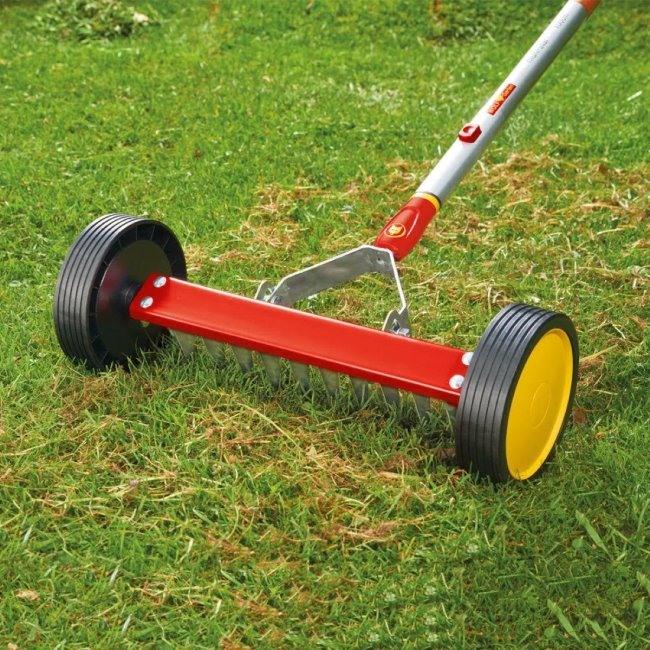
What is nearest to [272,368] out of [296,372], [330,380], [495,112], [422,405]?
[296,372]

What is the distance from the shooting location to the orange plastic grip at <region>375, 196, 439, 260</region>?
332 cm

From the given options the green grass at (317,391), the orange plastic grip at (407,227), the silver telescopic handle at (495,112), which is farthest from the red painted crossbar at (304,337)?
the silver telescopic handle at (495,112)

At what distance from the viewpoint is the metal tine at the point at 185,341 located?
3228mm

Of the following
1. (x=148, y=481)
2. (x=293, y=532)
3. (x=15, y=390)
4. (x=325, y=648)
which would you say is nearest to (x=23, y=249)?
(x=15, y=390)

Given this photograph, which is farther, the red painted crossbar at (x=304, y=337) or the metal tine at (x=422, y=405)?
the metal tine at (x=422, y=405)

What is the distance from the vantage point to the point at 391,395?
299 centimetres

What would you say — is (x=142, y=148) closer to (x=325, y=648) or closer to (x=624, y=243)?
(x=624, y=243)

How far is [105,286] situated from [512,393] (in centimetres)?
130

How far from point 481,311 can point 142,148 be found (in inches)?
90.9

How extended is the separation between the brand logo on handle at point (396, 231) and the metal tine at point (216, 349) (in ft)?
2.16

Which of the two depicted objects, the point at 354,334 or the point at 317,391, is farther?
the point at 317,391

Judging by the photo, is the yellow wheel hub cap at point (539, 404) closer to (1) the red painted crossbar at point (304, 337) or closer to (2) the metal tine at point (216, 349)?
(1) the red painted crossbar at point (304, 337)

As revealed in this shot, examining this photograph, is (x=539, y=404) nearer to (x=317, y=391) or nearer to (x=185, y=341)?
(x=317, y=391)

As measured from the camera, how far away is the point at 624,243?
436 centimetres
